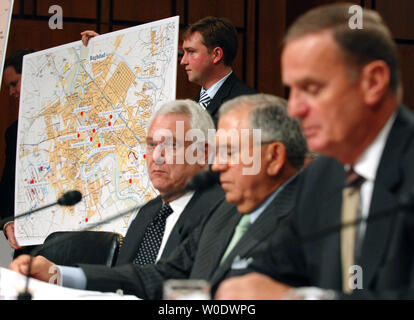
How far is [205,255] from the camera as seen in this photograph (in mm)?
2436

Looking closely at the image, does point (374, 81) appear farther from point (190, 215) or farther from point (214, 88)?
point (214, 88)

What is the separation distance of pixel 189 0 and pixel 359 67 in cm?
491

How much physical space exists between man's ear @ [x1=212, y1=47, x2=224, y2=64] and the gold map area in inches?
25.2

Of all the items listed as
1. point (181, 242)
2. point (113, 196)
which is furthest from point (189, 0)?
point (181, 242)

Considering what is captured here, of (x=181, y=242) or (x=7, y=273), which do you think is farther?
(x=181, y=242)

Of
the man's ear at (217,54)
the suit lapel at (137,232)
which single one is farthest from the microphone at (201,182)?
the man's ear at (217,54)

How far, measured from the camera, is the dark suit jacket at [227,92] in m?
4.12

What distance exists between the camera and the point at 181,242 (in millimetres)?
2811

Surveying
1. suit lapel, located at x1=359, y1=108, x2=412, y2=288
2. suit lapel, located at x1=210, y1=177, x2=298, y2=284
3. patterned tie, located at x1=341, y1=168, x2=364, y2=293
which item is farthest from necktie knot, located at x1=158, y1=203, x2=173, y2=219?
suit lapel, located at x1=359, y1=108, x2=412, y2=288

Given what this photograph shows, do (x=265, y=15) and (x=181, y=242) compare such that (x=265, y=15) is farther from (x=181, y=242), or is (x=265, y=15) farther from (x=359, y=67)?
(x=359, y=67)

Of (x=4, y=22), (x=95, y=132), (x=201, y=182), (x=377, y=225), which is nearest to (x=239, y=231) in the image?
(x=201, y=182)

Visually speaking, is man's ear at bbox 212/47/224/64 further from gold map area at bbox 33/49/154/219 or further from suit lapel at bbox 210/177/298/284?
suit lapel at bbox 210/177/298/284

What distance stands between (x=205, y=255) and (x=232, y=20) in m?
4.33
